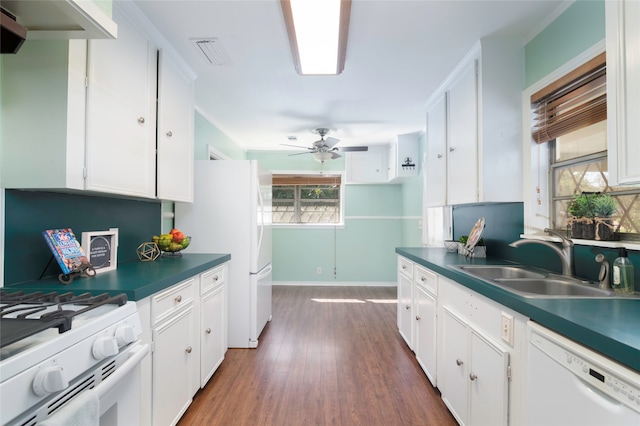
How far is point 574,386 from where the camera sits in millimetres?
876

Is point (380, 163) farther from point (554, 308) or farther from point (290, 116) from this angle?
point (554, 308)

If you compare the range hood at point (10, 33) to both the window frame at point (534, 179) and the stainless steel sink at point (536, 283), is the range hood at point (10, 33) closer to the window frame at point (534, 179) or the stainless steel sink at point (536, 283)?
the stainless steel sink at point (536, 283)

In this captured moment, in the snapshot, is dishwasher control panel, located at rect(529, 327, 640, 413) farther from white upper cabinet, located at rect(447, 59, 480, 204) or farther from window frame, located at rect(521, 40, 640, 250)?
white upper cabinet, located at rect(447, 59, 480, 204)

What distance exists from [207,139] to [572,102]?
3.37m

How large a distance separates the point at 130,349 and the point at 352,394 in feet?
5.01

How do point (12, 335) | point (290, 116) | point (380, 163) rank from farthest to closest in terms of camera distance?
point (380, 163) → point (290, 116) → point (12, 335)

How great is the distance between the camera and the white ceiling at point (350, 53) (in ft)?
5.59

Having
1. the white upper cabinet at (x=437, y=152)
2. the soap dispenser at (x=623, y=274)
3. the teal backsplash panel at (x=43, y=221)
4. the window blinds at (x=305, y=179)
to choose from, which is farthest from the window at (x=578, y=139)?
the window blinds at (x=305, y=179)

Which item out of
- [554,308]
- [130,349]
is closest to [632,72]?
[554,308]

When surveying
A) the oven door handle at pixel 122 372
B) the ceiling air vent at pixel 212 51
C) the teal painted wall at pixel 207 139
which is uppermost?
the ceiling air vent at pixel 212 51

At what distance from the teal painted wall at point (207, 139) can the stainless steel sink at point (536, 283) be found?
2.87m

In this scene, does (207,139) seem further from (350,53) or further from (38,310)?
(38,310)

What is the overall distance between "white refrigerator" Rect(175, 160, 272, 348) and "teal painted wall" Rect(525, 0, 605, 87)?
7.32ft

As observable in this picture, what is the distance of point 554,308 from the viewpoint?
102 centimetres
